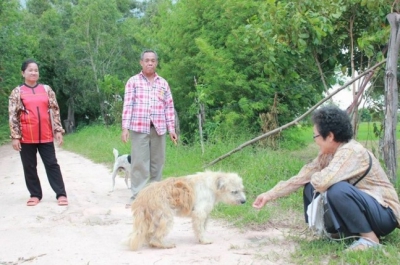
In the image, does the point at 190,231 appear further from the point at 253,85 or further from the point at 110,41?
the point at 110,41

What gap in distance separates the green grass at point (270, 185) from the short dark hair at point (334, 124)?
3.22ft

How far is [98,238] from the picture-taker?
5441mm

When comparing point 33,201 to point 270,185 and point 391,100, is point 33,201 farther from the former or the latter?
point 391,100

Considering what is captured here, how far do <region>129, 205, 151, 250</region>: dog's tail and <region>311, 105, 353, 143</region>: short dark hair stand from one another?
1.85 m

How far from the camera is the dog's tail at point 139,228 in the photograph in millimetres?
4820

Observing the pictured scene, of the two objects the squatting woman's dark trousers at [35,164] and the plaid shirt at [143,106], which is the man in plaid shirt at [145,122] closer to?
the plaid shirt at [143,106]

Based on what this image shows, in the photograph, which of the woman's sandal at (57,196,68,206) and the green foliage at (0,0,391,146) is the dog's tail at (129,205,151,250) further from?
the green foliage at (0,0,391,146)

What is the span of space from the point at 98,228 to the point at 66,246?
0.80m

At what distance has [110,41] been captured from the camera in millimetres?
28422

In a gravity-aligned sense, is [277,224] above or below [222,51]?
below

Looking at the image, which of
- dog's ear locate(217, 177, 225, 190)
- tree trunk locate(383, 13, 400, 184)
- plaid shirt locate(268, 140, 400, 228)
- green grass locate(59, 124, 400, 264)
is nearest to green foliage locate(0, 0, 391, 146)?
tree trunk locate(383, 13, 400, 184)

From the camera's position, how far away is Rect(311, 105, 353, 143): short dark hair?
4516 mm

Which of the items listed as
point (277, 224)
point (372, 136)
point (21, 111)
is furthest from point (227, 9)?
point (277, 224)

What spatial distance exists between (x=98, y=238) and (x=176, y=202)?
111 cm
